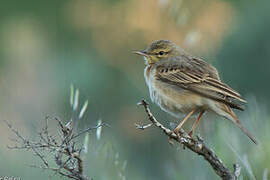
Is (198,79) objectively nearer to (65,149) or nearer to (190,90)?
(190,90)

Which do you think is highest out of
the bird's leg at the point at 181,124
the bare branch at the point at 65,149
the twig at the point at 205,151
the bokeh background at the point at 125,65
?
the bare branch at the point at 65,149

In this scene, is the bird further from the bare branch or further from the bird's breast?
the bare branch

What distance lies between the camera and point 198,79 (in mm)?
4160

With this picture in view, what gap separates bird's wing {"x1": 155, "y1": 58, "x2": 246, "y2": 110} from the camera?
3918 mm

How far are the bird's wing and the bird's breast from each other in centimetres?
4

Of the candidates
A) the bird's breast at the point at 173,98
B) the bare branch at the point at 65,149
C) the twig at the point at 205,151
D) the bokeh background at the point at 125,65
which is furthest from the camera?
the bokeh background at the point at 125,65

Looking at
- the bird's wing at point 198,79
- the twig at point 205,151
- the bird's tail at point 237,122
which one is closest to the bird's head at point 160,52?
the bird's wing at point 198,79

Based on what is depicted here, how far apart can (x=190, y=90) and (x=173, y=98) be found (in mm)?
135

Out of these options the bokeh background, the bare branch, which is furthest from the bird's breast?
the bare branch

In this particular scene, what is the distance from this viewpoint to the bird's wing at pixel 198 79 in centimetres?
392

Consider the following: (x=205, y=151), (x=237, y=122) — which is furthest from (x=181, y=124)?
(x=205, y=151)

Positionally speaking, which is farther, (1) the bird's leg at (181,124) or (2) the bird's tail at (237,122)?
(1) the bird's leg at (181,124)

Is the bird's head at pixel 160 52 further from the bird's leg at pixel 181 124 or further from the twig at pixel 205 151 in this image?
the twig at pixel 205 151

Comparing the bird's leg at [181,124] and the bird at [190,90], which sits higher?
the bird at [190,90]
